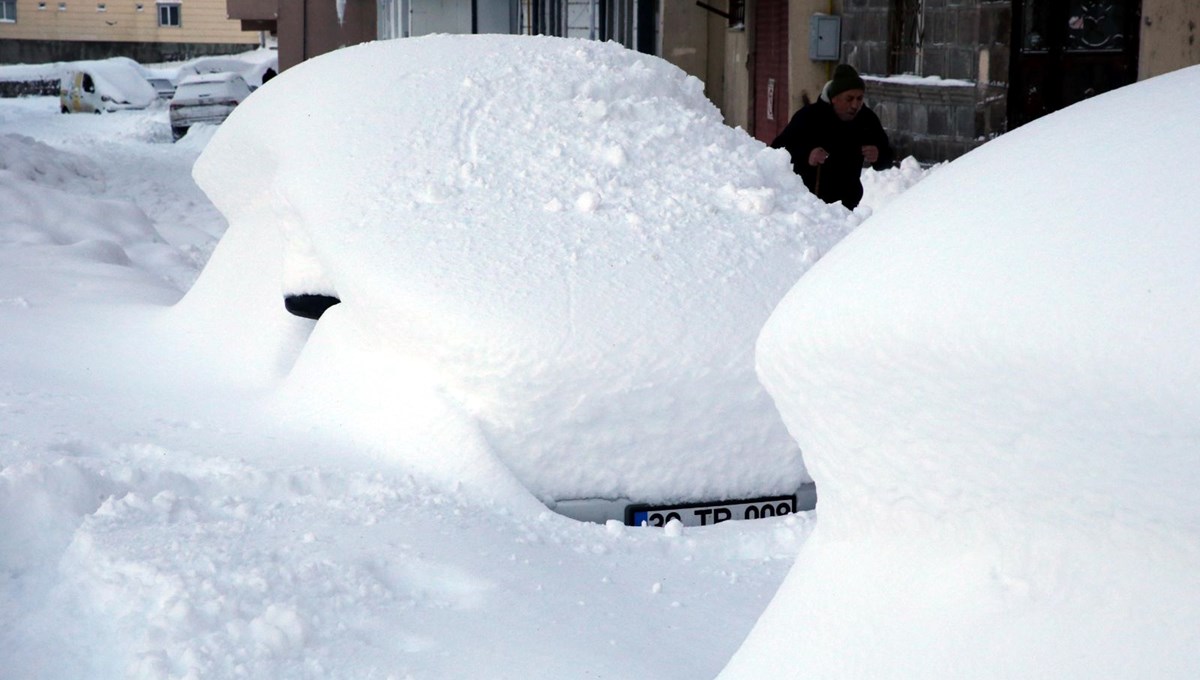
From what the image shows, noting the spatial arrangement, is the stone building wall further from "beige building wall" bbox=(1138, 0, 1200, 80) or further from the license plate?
the license plate

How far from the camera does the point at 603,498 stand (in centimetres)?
300

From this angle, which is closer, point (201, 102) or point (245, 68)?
point (201, 102)

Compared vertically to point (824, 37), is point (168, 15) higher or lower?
higher

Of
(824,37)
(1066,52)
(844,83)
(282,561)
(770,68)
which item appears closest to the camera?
(282,561)

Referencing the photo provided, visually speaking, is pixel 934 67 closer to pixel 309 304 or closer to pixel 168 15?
pixel 309 304

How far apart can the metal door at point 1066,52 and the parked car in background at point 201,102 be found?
49.5ft

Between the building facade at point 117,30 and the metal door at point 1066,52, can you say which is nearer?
the metal door at point 1066,52

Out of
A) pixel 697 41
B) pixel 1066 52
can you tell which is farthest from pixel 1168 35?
pixel 697 41

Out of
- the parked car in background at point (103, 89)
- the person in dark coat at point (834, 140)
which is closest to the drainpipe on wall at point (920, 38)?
the person in dark coat at point (834, 140)

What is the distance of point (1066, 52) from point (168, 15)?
37.4 meters

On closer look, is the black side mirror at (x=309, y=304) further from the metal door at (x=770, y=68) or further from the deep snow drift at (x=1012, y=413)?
the metal door at (x=770, y=68)

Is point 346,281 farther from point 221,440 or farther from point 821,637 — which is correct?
point 821,637

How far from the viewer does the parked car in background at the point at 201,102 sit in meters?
21.6

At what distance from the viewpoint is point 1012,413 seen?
4.56 feet
